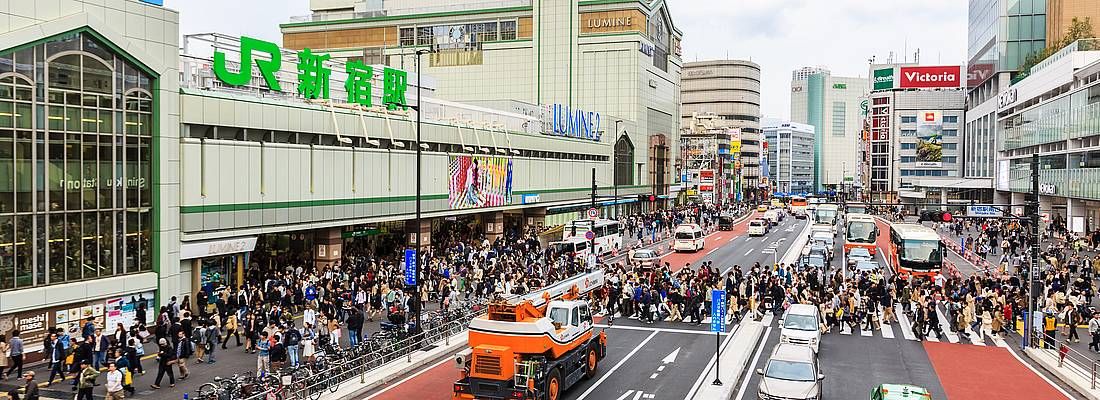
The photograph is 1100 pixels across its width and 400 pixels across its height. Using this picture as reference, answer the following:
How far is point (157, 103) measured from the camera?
30016 millimetres

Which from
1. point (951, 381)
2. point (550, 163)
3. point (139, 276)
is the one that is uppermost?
point (550, 163)

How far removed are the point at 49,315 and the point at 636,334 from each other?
759 inches

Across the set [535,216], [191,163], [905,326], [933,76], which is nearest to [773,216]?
[535,216]

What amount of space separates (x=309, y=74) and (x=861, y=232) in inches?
1468

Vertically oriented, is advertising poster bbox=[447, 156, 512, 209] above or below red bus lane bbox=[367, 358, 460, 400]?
above

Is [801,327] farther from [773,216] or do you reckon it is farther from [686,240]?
[773,216]

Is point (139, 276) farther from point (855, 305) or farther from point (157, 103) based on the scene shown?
point (855, 305)

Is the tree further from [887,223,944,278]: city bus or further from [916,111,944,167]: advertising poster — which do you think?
[916,111,944,167]: advertising poster

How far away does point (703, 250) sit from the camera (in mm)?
65625

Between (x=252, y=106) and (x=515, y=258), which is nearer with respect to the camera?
(x=252, y=106)

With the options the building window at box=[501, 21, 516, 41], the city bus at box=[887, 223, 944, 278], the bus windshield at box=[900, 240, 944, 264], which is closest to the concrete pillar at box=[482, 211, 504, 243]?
the city bus at box=[887, 223, 944, 278]

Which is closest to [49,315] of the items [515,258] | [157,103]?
[157,103]

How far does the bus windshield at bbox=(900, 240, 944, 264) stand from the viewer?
142ft

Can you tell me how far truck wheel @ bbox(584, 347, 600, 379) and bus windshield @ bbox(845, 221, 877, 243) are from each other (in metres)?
38.1
